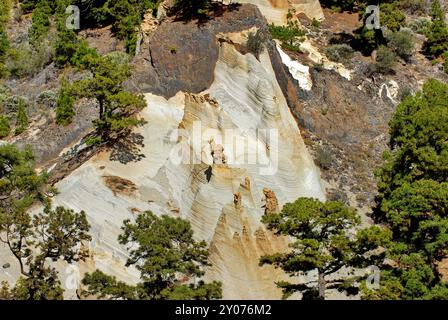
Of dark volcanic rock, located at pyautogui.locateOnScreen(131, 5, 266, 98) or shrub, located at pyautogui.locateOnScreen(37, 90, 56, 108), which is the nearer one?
dark volcanic rock, located at pyautogui.locateOnScreen(131, 5, 266, 98)

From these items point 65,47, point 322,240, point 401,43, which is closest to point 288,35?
point 401,43

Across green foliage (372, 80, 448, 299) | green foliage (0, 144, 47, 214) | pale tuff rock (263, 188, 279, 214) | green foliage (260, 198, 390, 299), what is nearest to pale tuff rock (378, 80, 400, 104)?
green foliage (372, 80, 448, 299)

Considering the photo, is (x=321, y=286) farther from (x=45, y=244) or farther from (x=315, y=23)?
(x=315, y=23)

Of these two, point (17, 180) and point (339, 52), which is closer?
point (17, 180)

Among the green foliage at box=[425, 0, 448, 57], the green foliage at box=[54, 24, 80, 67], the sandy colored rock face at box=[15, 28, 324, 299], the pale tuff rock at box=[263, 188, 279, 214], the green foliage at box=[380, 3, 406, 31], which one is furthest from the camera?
the green foliage at box=[425, 0, 448, 57]

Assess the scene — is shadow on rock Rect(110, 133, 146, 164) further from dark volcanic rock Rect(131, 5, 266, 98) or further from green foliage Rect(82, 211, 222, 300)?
green foliage Rect(82, 211, 222, 300)

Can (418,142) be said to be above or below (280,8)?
above
